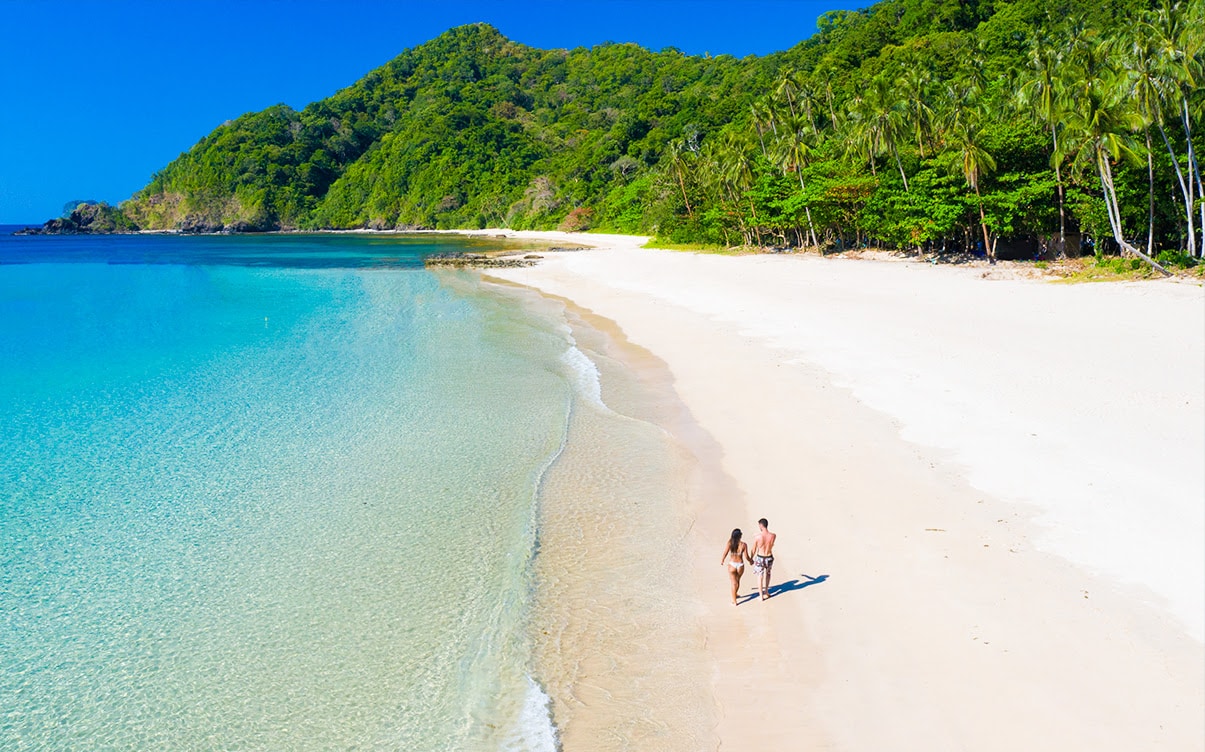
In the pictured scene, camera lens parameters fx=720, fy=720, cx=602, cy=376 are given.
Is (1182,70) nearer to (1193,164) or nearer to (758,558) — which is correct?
(1193,164)

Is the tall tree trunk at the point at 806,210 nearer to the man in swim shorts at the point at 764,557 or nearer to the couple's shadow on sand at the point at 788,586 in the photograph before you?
the couple's shadow on sand at the point at 788,586

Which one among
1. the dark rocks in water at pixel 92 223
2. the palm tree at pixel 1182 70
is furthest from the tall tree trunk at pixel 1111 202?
the dark rocks in water at pixel 92 223

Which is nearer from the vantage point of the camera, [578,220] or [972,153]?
[972,153]

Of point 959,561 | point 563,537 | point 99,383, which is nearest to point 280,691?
point 563,537

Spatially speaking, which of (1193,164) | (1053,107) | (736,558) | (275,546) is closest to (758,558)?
(736,558)

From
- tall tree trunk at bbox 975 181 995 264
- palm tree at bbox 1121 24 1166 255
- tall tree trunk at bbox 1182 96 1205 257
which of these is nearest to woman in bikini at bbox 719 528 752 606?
palm tree at bbox 1121 24 1166 255

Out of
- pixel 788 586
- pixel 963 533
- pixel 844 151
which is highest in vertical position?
pixel 844 151

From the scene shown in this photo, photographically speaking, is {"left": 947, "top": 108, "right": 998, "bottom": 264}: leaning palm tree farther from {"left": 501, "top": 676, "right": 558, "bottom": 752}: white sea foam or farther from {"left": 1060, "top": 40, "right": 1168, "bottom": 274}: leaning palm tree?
{"left": 501, "top": 676, "right": 558, "bottom": 752}: white sea foam
